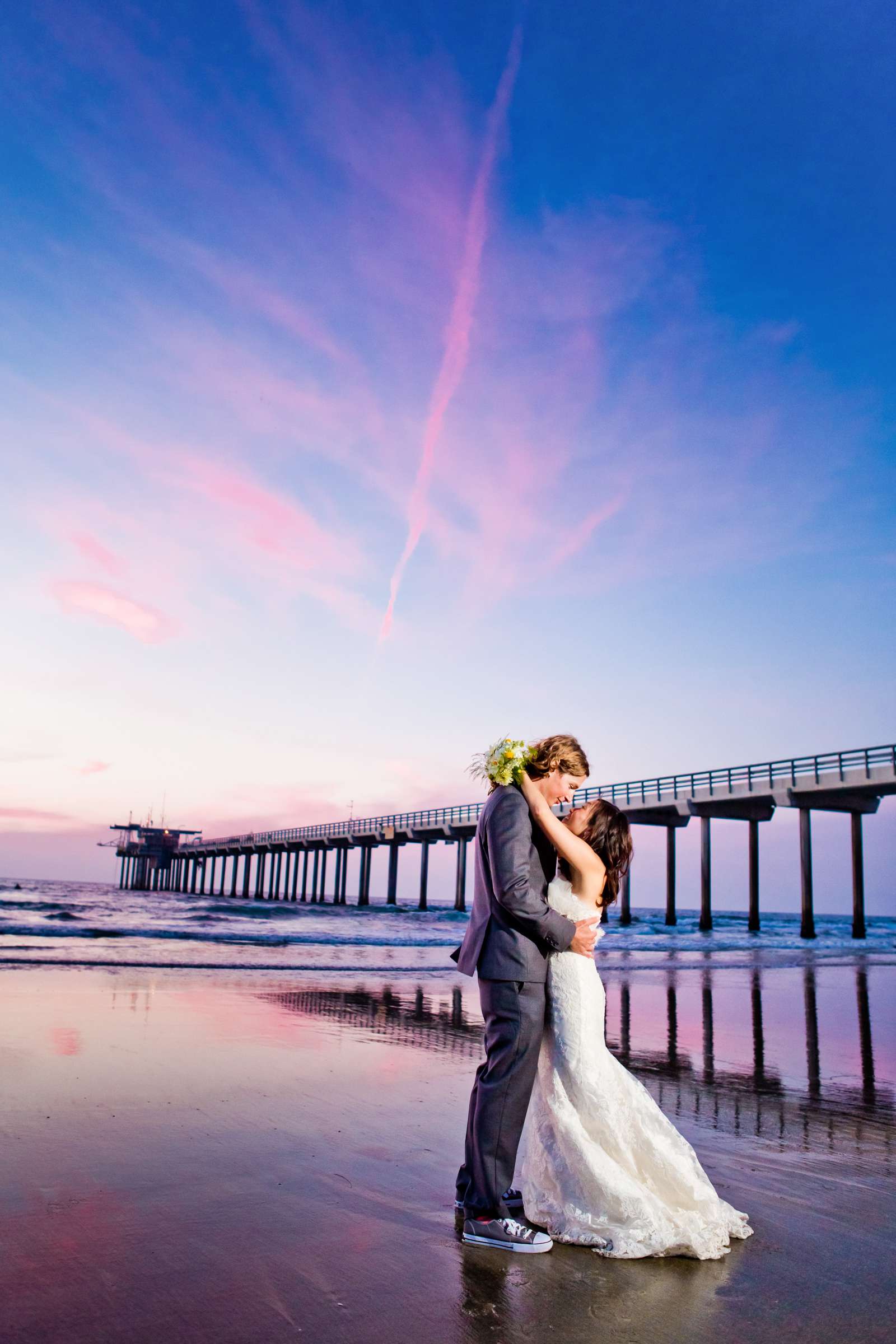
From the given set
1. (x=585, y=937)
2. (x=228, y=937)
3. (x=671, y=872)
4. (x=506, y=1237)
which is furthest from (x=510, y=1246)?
(x=671, y=872)

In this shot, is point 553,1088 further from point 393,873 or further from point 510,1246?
point 393,873

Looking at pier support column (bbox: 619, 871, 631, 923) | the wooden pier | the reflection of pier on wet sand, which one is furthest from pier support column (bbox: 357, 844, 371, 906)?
the reflection of pier on wet sand

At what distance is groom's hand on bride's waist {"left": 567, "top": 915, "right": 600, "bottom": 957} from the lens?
313 centimetres

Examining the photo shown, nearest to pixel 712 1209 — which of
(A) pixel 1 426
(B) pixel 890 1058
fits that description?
(B) pixel 890 1058

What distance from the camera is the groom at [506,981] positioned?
296 centimetres

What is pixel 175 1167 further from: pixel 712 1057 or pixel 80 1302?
pixel 712 1057

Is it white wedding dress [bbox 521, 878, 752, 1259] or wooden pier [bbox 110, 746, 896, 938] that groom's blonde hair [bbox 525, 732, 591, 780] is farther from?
wooden pier [bbox 110, 746, 896, 938]

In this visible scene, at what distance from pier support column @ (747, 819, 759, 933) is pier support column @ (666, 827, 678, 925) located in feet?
11.4

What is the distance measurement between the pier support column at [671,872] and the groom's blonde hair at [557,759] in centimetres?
3382

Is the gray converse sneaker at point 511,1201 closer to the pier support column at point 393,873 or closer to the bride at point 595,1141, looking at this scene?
the bride at point 595,1141

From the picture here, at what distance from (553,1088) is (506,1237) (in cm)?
48

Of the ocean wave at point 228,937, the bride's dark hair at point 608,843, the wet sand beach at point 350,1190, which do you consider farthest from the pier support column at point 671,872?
the bride's dark hair at point 608,843

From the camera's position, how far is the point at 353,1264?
2531mm

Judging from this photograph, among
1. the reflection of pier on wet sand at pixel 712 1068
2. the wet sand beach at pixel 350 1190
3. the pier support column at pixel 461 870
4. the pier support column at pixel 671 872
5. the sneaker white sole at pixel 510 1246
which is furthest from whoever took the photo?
the pier support column at pixel 461 870
